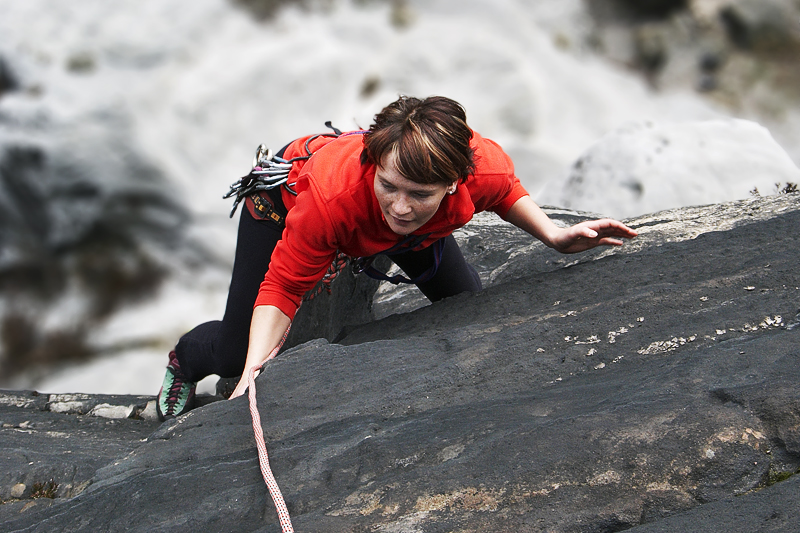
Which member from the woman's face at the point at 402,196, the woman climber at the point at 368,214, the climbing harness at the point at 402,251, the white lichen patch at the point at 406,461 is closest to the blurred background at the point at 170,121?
the woman climber at the point at 368,214

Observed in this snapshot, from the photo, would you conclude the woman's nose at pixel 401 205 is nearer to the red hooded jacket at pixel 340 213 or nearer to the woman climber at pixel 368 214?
the woman climber at pixel 368 214

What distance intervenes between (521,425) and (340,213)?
3.06 ft

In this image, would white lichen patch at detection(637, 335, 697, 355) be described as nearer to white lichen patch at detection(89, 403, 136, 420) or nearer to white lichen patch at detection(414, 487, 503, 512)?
white lichen patch at detection(414, 487, 503, 512)

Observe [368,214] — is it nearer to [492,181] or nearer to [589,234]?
[492,181]

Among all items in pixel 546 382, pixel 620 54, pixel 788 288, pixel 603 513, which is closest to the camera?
pixel 603 513

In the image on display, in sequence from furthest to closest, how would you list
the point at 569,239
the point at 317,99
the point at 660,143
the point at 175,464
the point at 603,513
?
1. the point at 317,99
2. the point at 660,143
3. the point at 569,239
4. the point at 175,464
5. the point at 603,513

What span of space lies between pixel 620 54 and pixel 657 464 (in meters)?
11.8

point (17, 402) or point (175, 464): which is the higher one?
point (17, 402)

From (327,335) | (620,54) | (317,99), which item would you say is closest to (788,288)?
(327,335)

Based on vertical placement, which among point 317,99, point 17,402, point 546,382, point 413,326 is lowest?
point 546,382

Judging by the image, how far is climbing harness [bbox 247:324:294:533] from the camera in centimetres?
199

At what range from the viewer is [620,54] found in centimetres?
1255

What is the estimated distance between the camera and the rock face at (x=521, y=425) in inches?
77.0

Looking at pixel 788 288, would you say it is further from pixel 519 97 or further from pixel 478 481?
pixel 519 97
